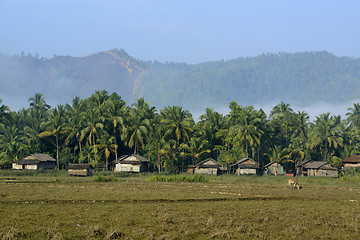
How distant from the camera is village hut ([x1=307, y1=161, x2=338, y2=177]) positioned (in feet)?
296

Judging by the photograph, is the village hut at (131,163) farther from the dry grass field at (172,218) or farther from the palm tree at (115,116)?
the dry grass field at (172,218)

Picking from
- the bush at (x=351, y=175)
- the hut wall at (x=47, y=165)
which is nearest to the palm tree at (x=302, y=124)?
the bush at (x=351, y=175)

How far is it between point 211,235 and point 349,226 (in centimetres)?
827

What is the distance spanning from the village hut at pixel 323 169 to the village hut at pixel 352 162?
563 centimetres

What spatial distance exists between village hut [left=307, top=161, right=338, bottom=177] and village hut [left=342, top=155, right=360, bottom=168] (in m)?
5.63

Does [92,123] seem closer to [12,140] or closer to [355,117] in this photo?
[12,140]

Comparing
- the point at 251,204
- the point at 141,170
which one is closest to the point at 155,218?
the point at 251,204

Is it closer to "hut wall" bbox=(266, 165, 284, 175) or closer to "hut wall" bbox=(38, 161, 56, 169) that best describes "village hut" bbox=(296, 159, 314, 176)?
"hut wall" bbox=(266, 165, 284, 175)

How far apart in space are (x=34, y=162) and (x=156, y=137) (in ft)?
84.0

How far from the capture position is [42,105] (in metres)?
127

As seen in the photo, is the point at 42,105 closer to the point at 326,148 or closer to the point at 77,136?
the point at 77,136

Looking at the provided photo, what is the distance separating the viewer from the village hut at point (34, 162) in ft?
291

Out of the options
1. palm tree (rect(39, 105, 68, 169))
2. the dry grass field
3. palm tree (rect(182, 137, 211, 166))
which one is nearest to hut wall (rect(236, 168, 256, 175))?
palm tree (rect(182, 137, 211, 166))

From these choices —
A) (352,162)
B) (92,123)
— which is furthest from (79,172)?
(352,162)
